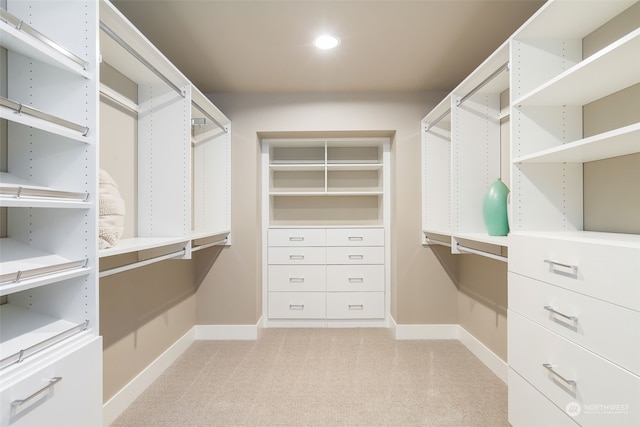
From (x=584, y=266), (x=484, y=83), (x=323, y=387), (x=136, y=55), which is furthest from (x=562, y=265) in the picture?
(x=136, y=55)

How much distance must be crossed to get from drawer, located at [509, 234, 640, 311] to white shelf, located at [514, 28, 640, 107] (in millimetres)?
601

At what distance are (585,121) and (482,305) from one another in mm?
1599

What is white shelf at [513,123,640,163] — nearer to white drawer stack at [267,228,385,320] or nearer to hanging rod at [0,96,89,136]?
hanging rod at [0,96,89,136]

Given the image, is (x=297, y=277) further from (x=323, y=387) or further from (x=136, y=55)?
(x=136, y=55)

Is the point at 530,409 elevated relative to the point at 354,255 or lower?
lower

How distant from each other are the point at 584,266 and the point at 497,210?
3.07 feet

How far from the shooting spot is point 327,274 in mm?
3287

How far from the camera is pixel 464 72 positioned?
8.53ft

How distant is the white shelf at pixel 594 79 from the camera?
1.00 meters

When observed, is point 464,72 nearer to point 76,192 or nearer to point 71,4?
point 71,4

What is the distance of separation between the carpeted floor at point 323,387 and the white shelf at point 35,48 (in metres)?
1.80

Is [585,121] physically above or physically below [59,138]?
above

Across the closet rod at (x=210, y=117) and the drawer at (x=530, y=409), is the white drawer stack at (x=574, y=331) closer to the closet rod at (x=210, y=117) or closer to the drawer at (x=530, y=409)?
the drawer at (x=530, y=409)

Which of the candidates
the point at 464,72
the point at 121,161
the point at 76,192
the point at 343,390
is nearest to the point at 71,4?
the point at 76,192
